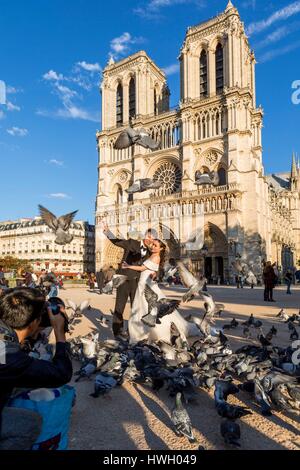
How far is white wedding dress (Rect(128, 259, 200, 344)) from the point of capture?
4.98 metres

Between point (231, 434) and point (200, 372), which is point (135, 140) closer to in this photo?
point (200, 372)

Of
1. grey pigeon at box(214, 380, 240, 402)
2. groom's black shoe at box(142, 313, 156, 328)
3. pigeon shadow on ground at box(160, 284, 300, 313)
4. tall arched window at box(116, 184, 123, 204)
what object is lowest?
pigeon shadow on ground at box(160, 284, 300, 313)

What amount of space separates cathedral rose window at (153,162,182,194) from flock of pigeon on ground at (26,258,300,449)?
34.3m

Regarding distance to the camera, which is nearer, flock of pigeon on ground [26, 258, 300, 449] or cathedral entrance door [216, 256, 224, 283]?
flock of pigeon on ground [26, 258, 300, 449]

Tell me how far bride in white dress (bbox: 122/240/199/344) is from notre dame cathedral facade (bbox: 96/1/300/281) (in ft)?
88.8

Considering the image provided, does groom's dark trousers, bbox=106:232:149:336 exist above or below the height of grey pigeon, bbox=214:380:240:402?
above

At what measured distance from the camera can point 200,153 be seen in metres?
36.0

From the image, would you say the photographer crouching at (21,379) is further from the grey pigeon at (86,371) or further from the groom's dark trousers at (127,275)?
the groom's dark trousers at (127,275)

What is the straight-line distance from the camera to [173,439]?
102 inches

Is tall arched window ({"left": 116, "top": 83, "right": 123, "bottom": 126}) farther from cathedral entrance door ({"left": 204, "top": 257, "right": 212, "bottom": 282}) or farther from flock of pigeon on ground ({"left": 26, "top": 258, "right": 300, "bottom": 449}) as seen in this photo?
flock of pigeon on ground ({"left": 26, "top": 258, "right": 300, "bottom": 449})

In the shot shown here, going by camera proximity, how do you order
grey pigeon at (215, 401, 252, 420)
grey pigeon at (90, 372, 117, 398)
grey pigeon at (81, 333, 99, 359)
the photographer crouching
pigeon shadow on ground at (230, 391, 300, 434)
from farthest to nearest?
grey pigeon at (81, 333, 99, 359), grey pigeon at (90, 372, 117, 398), pigeon shadow on ground at (230, 391, 300, 434), grey pigeon at (215, 401, 252, 420), the photographer crouching

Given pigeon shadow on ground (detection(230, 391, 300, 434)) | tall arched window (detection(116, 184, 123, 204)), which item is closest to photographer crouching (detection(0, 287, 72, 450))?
pigeon shadow on ground (detection(230, 391, 300, 434))

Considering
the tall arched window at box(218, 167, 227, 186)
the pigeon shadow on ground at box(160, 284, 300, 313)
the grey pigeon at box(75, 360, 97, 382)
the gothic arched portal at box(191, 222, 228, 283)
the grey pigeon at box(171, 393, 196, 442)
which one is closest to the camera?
the grey pigeon at box(171, 393, 196, 442)

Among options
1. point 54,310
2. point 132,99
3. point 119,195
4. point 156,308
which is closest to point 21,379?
point 54,310
